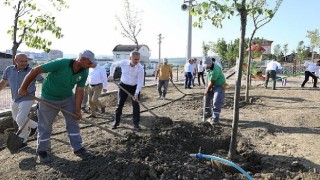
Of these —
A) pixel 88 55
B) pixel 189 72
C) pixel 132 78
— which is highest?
pixel 88 55

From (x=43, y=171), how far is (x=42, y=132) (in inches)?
22.1

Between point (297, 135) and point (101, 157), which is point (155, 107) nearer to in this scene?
point (297, 135)

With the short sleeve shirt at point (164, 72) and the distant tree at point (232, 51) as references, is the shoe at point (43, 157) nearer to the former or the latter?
the short sleeve shirt at point (164, 72)

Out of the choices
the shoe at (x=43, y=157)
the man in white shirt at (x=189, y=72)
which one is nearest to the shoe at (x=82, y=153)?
the shoe at (x=43, y=157)

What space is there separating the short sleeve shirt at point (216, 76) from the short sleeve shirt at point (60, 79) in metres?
3.47

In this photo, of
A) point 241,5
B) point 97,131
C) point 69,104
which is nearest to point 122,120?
point 97,131

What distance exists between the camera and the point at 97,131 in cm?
709

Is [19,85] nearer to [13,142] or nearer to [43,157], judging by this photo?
[13,142]

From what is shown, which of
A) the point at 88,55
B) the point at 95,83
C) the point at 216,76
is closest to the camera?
the point at 88,55

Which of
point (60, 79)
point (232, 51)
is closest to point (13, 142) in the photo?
point (60, 79)

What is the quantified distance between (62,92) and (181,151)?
77.3 inches

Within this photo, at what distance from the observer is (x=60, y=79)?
4781 millimetres

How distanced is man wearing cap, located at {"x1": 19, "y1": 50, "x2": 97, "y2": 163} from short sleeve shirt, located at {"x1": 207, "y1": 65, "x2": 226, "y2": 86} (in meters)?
3.46

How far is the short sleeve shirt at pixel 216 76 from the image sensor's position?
7.64m
